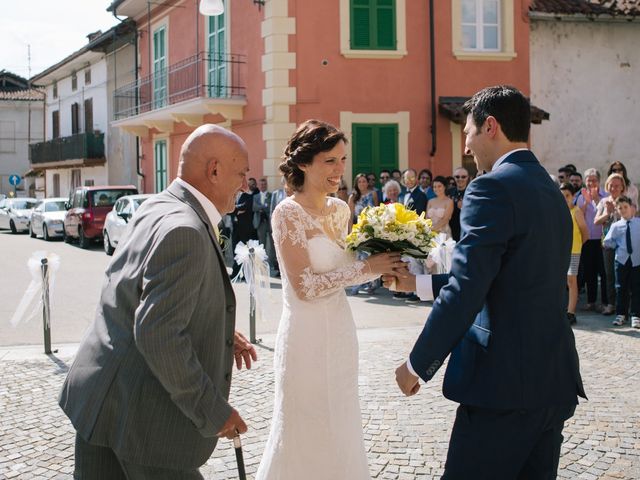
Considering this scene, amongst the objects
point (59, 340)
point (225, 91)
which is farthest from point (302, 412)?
point (225, 91)

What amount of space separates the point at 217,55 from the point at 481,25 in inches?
278

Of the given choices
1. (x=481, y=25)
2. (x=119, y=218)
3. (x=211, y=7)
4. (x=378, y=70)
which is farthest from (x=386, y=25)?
(x=119, y=218)

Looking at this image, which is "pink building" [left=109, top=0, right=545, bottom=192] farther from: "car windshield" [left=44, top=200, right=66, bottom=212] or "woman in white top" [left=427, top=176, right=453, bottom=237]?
"car windshield" [left=44, top=200, right=66, bottom=212]

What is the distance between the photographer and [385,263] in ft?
13.5

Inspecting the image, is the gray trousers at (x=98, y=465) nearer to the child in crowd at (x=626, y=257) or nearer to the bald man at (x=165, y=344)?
the bald man at (x=165, y=344)

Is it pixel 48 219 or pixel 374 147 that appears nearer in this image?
pixel 374 147

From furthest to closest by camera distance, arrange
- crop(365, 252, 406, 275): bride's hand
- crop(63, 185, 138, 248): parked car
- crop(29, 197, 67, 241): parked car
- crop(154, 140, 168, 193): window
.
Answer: crop(29, 197, 67, 241): parked car
crop(154, 140, 168, 193): window
crop(63, 185, 138, 248): parked car
crop(365, 252, 406, 275): bride's hand

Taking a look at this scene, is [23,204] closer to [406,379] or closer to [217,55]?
[217,55]

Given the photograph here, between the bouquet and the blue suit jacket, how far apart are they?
1.09m

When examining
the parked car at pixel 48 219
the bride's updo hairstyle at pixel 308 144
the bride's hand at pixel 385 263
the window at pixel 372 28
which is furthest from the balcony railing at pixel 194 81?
the bride's hand at pixel 385 263

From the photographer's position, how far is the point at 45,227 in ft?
91.0

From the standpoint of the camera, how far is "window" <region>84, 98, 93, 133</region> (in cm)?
3559

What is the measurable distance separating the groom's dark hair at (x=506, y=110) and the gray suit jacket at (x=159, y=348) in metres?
1.22

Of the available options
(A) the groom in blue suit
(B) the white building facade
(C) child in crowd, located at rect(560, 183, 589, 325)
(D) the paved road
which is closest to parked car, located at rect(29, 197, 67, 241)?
(B) the white building facade
